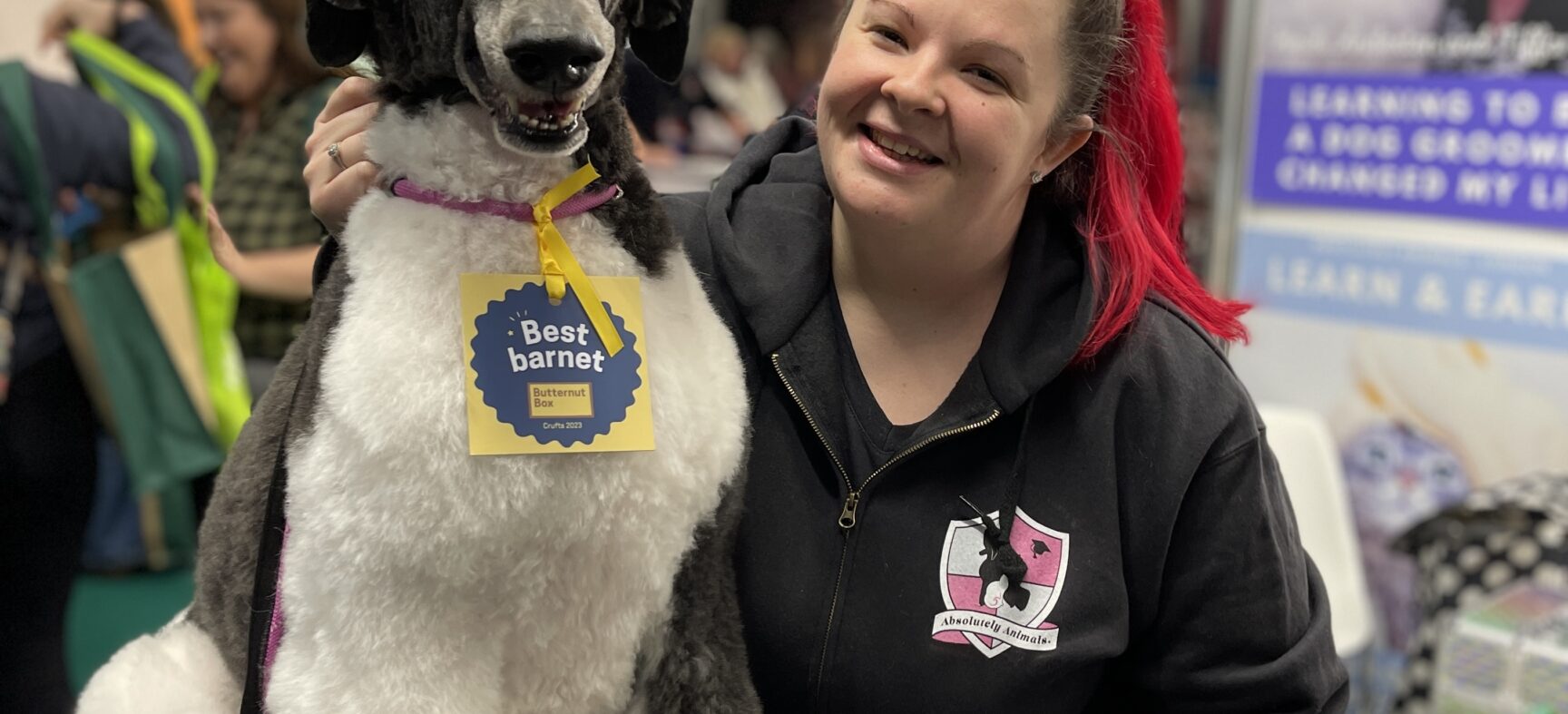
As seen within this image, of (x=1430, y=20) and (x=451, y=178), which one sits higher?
(x=451, y=178)

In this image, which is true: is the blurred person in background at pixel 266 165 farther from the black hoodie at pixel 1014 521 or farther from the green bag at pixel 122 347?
the black hoodie at pixel 1014 521

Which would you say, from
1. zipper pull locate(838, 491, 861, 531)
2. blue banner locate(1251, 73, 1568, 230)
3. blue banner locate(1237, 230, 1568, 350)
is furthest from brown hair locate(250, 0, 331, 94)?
blue banner locate(1251, 73, 1568, 230)

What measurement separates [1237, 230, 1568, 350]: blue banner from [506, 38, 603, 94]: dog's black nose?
6.09 ft

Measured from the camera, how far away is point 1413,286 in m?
2.56

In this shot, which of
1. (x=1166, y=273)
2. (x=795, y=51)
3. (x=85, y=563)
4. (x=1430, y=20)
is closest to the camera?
(x=1166, y=273)

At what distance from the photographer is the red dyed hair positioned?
119cm

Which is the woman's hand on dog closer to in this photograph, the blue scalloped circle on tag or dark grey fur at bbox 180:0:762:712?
dark grey fur at bbox 180:0:762:712

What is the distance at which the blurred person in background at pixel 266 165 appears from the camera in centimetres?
209

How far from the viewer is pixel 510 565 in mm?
826

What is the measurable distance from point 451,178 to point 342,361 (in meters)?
0.15

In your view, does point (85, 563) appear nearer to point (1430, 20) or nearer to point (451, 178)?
point (451, 178)

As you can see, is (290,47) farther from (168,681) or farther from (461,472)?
(461,472)

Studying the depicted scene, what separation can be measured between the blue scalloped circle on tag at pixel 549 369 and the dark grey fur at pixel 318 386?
8 centimetres

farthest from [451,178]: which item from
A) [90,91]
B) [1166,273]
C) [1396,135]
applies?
[1396,135]
